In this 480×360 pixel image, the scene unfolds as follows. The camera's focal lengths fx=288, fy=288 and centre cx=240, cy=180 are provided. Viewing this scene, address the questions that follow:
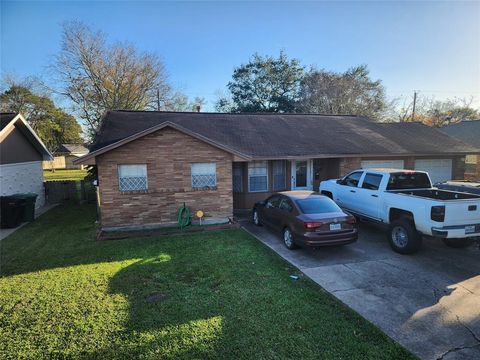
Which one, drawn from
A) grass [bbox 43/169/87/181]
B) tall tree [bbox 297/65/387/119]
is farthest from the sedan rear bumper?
grass [bbox 43/169/87/181]

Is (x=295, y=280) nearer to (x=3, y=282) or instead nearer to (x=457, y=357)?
(x=457, y=357)

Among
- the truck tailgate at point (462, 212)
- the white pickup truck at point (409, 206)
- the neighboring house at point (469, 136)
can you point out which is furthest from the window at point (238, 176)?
the neighboring house at point (469, 136)

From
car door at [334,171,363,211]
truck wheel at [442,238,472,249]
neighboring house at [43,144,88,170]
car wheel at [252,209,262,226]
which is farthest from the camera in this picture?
neighboring house at [43,144,88,170]

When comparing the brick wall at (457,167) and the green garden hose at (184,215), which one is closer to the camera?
the green garden hose at (184,215)

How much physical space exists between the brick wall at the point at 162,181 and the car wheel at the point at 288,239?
3.46 metres

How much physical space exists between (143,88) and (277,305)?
33134 millimetres

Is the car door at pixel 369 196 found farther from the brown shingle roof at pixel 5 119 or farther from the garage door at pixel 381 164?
the brown shingle roof at pixel 5 119

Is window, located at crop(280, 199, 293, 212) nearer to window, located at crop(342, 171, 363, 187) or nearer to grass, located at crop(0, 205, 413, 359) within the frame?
grass, located at crop(0, 205, 413, 359)

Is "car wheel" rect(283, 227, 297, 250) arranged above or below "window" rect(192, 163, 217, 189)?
below

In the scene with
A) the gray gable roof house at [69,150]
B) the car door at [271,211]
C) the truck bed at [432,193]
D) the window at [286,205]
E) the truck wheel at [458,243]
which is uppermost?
the gray gable roof house at [69,150]

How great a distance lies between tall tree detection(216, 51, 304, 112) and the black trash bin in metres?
28.4

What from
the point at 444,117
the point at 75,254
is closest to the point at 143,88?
the point at 75,254

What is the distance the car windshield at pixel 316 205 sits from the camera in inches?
308

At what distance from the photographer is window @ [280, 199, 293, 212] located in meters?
8.29
